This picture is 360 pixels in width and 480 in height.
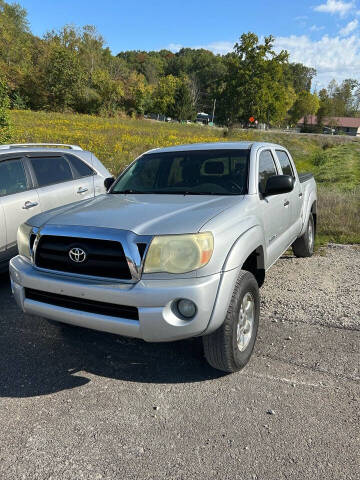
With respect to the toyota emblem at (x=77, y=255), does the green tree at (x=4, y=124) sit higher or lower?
higher

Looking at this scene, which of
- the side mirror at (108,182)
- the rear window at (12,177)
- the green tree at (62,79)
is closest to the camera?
the side mirror at (108,182)

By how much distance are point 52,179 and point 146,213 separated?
3.00 meters

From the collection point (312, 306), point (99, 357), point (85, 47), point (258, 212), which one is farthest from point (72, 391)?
point (85, 47)

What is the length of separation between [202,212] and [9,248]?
110 inches

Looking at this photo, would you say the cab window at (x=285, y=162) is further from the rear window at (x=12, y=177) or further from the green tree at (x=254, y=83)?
the green tree at (x=254, y=83)

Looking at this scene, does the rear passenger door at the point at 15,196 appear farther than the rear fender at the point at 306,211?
No

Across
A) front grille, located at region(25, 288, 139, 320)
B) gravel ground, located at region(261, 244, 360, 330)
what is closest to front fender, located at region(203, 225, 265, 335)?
front grille, located at region(25, 288, 139, 320)

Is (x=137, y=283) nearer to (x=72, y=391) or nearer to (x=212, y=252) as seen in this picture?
(x=212, y=252)

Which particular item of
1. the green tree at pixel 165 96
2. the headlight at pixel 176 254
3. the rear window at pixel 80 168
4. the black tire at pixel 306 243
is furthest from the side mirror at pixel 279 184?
the green tree at pixel 165 96

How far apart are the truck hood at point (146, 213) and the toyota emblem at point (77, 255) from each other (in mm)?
193

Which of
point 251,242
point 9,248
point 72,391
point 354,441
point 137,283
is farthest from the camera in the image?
Result: point 9,248

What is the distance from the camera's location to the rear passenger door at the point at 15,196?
15.2 feet

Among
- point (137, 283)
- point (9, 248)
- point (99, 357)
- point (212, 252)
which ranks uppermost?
point (212, 252)

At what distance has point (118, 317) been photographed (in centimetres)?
260
